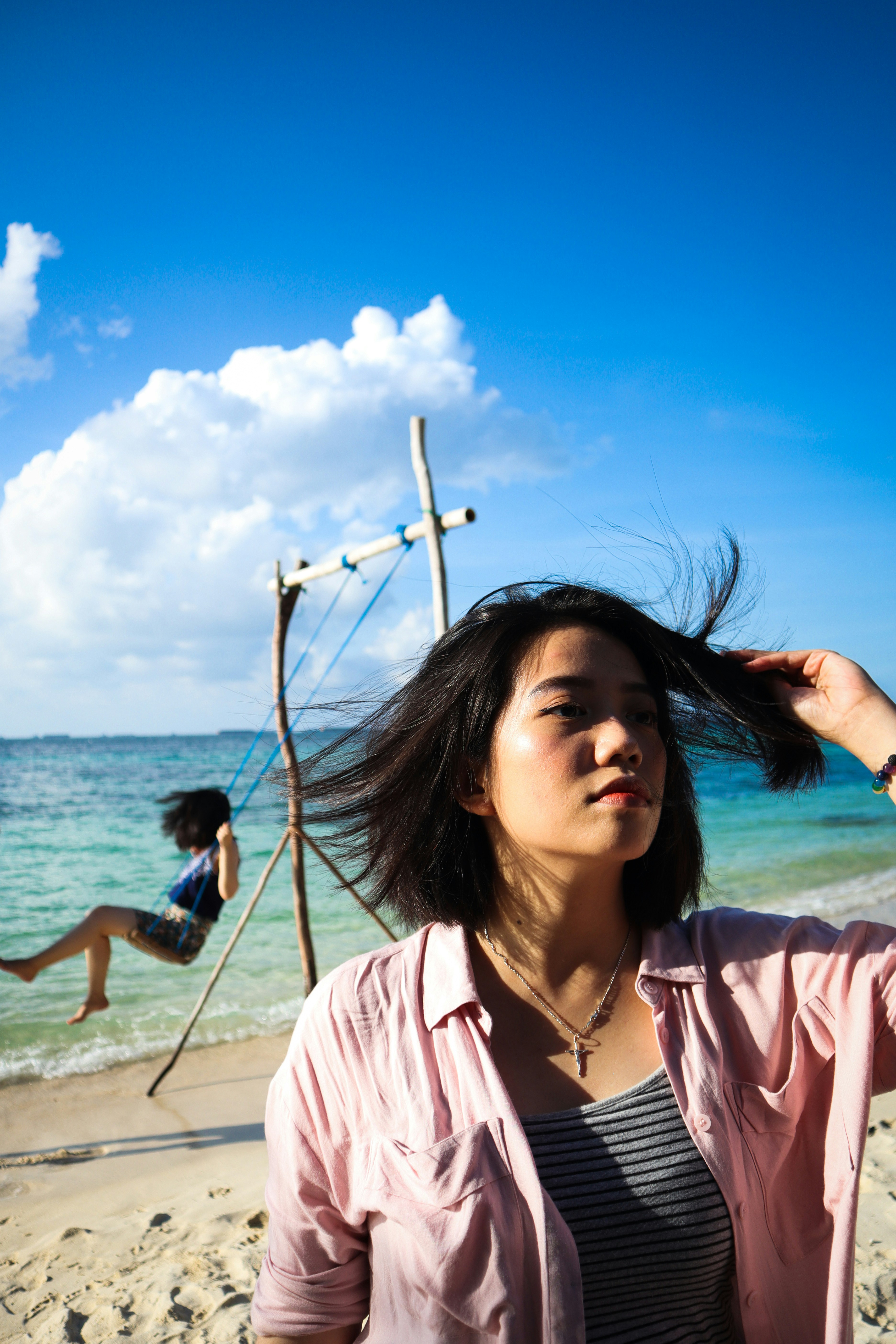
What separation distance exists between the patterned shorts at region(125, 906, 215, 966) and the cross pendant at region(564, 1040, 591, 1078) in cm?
427

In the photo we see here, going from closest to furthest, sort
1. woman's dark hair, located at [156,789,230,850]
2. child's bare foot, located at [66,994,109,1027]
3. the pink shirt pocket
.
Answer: the pink shirt pocket
child's bare foot, located at [66,994,109,1027]
woman's dark hair, located at [156,789,230,850]

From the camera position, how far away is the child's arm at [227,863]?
4855 mm

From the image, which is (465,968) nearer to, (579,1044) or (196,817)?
(579,1044)

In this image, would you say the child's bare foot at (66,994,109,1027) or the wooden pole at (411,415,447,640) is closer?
the wooden pole at (411,415,447,640)

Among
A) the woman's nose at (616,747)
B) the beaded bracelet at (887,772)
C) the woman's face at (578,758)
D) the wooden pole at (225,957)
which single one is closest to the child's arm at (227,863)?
the wooden pole at (225,957)

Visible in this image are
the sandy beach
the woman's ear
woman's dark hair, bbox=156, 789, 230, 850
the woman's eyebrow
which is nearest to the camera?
the woman's eyebrow

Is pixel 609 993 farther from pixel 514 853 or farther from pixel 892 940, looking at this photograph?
pixel 892 940

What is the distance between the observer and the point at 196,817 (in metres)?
5.54

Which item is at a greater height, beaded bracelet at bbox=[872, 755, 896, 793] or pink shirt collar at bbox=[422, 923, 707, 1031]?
beaded bracelet at bbox=[872, 755, 896, 793]

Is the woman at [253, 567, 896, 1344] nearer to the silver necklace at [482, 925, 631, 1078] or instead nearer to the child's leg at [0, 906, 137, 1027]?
the silver necklace at [482, 925, 631, 1078]

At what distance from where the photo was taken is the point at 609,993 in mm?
1556

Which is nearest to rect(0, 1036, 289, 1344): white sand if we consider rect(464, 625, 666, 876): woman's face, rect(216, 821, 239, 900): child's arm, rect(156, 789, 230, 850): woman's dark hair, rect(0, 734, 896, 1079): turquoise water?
rect(0, 734, 896, 1079): turquoise water

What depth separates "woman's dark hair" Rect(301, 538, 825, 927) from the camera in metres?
1.68

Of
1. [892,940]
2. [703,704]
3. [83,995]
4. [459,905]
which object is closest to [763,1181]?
[892,940]
